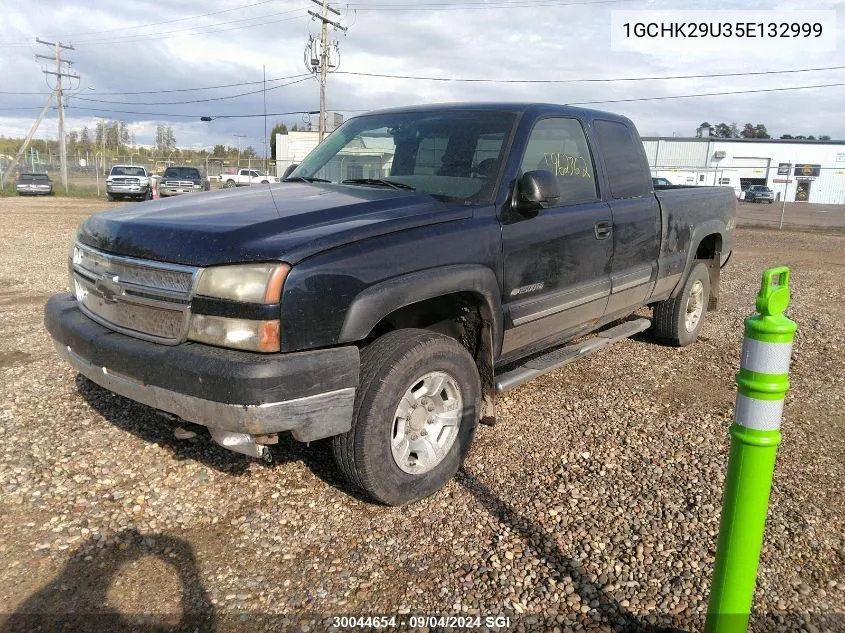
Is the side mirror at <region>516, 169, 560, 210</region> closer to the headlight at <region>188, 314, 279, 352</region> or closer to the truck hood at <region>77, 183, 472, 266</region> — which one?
the truck hood at <region>77, 183, 472, 266</region>

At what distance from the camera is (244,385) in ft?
8.06

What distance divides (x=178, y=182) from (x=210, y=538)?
26.2 metres

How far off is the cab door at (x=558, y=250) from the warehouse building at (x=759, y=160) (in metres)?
45.8

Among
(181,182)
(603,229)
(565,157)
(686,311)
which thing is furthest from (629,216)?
(181,182)

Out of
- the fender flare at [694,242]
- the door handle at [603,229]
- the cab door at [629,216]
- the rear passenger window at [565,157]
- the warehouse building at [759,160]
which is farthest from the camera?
the warehouse building at [759,160]

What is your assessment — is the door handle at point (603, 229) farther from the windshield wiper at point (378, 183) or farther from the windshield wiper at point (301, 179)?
the windshield wiper at point (301, 179)

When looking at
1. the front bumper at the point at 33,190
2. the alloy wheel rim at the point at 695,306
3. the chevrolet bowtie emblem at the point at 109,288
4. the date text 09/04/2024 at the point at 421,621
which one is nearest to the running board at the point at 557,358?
the alloy wheel rim at the point at 695,306

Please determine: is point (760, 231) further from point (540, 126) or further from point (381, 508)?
point (381, 508)

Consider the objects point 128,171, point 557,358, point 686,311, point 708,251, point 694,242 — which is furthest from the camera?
point 128,171

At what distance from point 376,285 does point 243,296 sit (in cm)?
55

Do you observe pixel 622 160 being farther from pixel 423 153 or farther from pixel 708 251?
pixel 708 251

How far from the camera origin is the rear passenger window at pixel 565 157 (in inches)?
151

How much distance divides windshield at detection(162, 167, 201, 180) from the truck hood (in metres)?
26.0

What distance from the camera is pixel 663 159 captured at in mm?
55812
